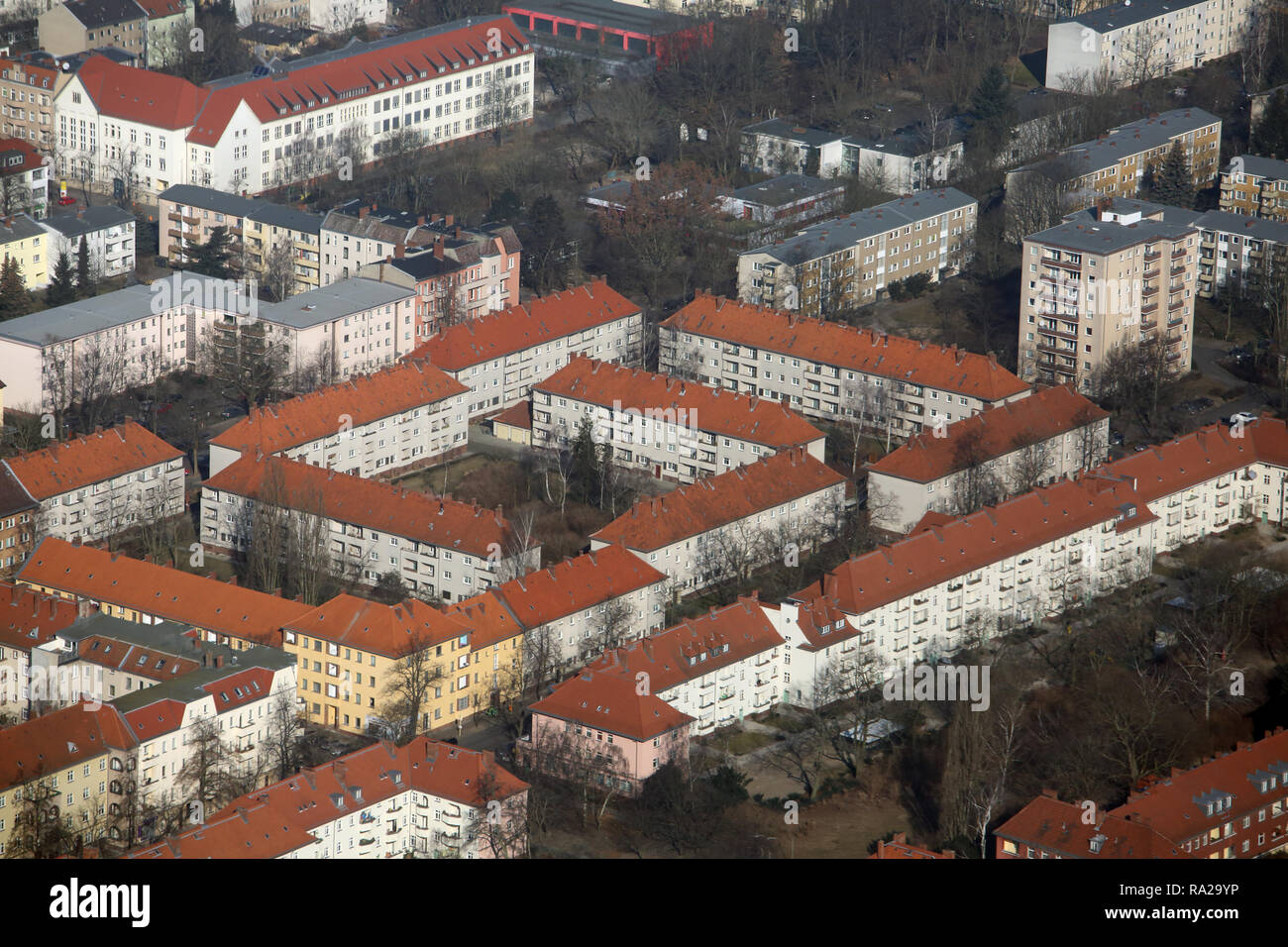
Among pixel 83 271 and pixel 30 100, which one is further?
pixel 30 100

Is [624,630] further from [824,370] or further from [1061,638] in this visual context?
[824,370]

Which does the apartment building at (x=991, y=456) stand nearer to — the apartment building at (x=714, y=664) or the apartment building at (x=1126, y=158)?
the apartment building at (x=714, y=664)

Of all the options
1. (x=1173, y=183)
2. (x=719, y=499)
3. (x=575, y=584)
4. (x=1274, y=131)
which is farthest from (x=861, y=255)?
(x=575, y=584)

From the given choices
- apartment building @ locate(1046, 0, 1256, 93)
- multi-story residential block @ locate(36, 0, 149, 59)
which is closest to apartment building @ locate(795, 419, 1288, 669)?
apartment building @ locate(1046, 0, 1256, 93)

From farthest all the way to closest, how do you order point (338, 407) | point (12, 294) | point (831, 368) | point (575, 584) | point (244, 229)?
point (244, 229), point (12, 294), point (831, 368), point (338, 407), point (575, 584)

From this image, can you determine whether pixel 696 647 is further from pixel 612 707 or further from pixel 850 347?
pixel 850 347

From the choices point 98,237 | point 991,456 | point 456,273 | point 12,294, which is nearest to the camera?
point 991,456
